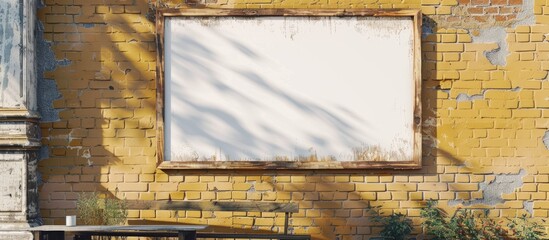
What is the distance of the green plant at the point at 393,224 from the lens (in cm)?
656

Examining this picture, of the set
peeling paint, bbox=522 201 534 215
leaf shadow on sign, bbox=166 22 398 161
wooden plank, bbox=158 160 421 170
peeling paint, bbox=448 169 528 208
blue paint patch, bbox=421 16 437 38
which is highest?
blue paint patch, bbox=421 16 437 38

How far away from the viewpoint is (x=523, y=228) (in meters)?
6.62

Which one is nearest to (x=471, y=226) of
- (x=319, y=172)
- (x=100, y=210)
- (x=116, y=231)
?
(x=319, y=172)

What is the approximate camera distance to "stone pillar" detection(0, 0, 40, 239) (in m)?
6.49

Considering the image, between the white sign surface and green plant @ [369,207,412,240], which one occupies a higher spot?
the white sign surface

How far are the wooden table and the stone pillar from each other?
1.54ft

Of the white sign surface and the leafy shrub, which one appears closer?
the leafy shrub

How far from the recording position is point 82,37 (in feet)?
22.2

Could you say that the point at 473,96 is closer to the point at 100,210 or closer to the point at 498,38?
the point at 498,38

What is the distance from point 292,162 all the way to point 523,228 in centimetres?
208

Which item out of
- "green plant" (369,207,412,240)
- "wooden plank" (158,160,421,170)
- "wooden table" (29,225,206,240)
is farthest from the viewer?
"wooden plank" (158,160,421,170)

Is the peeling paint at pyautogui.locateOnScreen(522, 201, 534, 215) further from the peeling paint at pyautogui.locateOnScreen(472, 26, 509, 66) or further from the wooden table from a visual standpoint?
the wooden table

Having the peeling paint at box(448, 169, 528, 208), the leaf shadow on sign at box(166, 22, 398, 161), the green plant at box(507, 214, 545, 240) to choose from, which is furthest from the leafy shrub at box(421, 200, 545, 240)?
the leaf shadow on sign at box(166, 22, 398, 161)

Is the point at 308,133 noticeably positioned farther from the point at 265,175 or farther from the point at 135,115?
the point at 135,115
